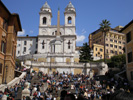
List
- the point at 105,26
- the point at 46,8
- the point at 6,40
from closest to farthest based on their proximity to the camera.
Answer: the point at 6,40, the point at 105,26, the point at 46,8

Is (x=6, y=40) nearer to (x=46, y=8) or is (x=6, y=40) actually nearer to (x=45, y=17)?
(x=45, y=17)

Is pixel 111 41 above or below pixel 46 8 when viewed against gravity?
below

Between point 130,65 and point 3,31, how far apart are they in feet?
67.0

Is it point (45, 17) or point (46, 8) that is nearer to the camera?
point (45, 17)

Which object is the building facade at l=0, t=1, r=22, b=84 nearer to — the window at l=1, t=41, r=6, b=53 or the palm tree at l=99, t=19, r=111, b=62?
the window at l=1, t=41, r=6, b=53

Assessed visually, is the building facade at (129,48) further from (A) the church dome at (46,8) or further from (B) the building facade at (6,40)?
(A) the church dome at (46,8)

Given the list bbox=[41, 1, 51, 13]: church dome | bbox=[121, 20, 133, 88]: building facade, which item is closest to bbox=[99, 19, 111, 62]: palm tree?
bbox=[121, 20, 133, 88]: building facade

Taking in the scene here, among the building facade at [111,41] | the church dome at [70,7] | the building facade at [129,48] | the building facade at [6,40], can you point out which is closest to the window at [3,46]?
the building facade at [6,40]

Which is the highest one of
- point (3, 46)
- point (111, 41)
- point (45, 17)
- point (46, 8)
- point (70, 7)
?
point (46, 8)

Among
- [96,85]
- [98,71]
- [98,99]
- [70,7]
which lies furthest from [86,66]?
[70,7]

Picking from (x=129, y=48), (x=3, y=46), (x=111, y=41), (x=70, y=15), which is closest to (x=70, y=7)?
(x=70, y=15)

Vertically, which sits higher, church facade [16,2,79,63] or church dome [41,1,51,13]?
church dome [41,1,51,13]

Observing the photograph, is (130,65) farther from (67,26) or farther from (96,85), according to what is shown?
(67,26)

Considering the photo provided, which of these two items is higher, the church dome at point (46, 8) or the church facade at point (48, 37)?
the church dome at point (46, 8)
